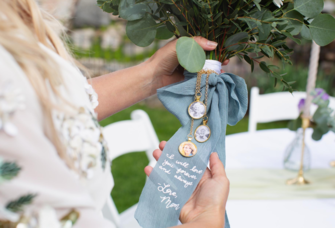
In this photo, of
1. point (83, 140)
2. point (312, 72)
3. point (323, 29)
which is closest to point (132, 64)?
point (312, 72)

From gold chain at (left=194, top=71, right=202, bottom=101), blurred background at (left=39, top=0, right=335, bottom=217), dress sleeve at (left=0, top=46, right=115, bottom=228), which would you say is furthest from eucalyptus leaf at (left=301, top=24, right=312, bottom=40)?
blurred background at (left=39, top=0, right=335, bottom=217)

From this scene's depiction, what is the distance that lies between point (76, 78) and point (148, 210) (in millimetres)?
439

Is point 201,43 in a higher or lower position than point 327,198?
higher

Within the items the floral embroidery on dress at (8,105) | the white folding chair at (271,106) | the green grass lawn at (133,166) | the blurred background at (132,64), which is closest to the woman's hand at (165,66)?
the floral embroidery on dress at (8,105)

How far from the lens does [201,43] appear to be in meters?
0.77

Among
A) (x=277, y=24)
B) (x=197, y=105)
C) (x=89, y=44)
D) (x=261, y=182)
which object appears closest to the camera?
(x=277, y=24)

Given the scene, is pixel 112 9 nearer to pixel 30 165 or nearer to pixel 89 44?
pixel 30 165

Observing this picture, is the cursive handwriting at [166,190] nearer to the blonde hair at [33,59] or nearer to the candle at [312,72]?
the blonde hair at [33,59]

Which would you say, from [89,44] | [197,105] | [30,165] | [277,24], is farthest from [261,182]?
[89,44]

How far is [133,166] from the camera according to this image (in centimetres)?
346

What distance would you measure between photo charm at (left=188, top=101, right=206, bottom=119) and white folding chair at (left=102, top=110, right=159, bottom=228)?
0.61 metres

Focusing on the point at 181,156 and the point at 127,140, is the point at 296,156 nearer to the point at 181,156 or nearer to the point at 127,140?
the point at 181,156

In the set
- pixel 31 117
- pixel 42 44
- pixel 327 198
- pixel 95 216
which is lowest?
pixel 327 198

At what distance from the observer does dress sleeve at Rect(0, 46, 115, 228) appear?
447 millimetres
